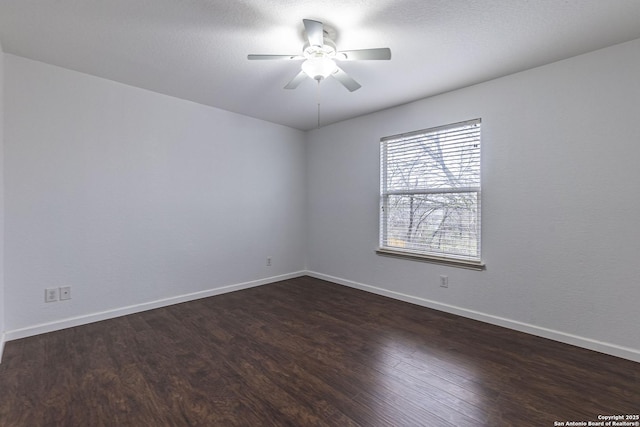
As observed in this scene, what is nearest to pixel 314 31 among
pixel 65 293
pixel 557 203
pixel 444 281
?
pixel 557 203

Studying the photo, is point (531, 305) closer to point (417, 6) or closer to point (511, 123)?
point (511, 123)

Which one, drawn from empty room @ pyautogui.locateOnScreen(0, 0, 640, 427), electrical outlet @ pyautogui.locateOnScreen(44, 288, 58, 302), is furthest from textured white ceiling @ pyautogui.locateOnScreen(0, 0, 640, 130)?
electrical outlet @ pyautogui.locateOnScreen(44, 288, 58, 302)

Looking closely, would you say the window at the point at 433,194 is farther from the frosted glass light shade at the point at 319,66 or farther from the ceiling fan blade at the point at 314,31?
the ceiling fan blade at the point at 314,31

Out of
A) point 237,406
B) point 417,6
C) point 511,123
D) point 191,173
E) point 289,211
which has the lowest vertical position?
point 237,406

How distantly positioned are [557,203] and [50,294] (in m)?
4.61

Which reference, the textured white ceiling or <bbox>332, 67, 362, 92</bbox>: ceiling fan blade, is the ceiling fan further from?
the textured white ceiling

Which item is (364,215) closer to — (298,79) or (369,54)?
(298,79)

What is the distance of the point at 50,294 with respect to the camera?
257cm

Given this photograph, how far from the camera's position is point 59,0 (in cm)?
175

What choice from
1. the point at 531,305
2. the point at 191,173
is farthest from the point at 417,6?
the point at 191,173

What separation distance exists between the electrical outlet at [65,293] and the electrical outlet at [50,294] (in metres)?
0.03

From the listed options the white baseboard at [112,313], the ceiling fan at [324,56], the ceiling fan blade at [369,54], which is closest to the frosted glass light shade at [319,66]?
the ceiling fan at [324,56]

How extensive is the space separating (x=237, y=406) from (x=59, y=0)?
270 cm

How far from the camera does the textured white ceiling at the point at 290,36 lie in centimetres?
180
